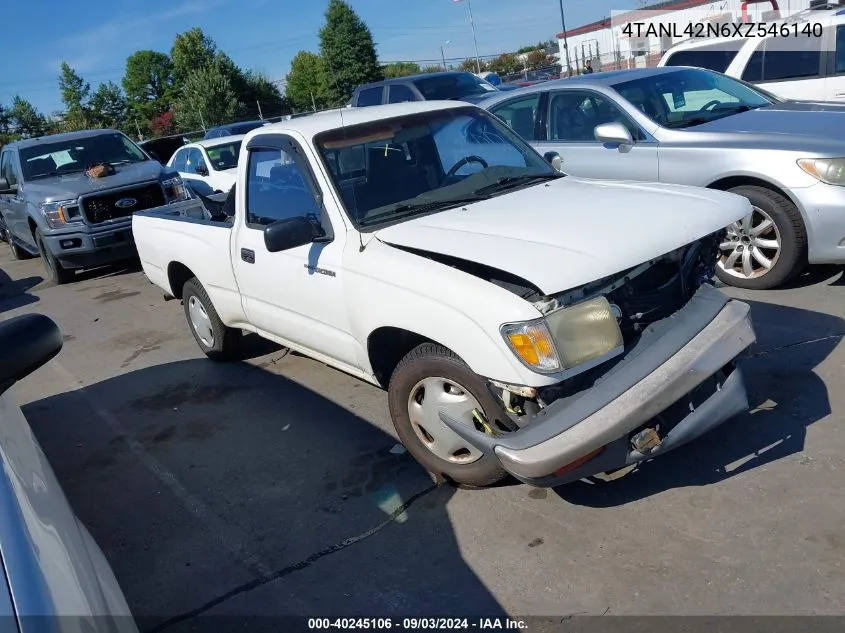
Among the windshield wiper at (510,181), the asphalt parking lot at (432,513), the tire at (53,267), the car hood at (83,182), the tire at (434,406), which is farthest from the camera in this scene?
the tire at (53,267)

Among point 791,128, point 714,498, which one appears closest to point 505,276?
point 714,498

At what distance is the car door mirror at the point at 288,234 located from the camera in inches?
155

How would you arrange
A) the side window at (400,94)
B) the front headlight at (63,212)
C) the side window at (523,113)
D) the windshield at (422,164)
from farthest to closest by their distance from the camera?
the side window at (400,94) < the front headlight at (63,212) < the side window at (523,113) < the windshield at (422,164)

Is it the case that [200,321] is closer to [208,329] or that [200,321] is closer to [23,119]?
[208,329]

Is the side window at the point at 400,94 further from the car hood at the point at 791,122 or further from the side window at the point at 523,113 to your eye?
the car hood at the point at 791,122

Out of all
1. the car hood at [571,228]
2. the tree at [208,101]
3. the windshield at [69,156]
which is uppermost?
the tree at [208,101]

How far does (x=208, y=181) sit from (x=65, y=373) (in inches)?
255

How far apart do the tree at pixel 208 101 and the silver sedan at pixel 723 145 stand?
4596cm

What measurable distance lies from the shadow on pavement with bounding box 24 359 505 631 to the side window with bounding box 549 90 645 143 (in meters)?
3.74

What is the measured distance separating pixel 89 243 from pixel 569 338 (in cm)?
856

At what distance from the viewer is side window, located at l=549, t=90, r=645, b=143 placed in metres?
6.79

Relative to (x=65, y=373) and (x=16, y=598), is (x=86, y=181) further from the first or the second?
(x=16, y=598)

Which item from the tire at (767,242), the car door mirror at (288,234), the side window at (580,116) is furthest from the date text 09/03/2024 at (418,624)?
the side window at (580,116)

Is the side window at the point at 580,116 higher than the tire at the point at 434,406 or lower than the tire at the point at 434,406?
higher
